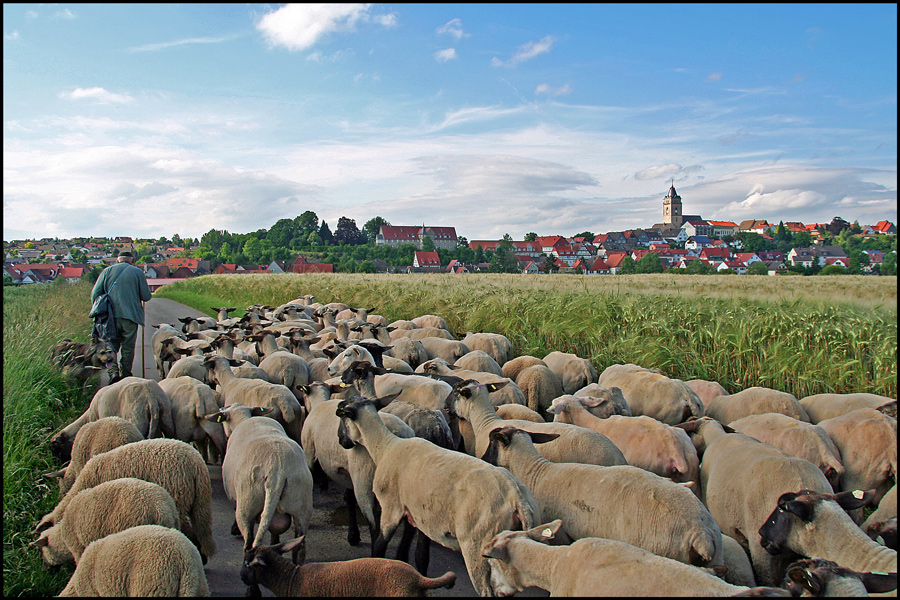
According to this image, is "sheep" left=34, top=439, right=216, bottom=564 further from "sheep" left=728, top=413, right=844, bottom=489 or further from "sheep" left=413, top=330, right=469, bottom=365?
"sheep" left=413, top=330, right=469, bottom=365

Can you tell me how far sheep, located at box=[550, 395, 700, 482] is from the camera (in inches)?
191

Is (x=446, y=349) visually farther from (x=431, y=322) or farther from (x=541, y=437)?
(x=541, y=437)

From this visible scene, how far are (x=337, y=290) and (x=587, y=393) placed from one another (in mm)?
17210

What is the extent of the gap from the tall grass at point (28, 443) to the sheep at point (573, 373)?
21.4 ft

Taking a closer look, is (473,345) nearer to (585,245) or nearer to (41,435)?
(41,435)

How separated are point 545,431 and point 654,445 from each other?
1.00 meters

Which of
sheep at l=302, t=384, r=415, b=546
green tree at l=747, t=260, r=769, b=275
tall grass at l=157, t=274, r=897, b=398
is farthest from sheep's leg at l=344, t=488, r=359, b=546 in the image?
green tree at l=747, t=260, r=769, b=275

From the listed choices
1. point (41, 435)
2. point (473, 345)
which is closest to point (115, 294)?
point (41, 435)

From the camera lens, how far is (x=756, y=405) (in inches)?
251

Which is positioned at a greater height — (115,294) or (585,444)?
(115,294)

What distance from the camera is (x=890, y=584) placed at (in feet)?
9.43

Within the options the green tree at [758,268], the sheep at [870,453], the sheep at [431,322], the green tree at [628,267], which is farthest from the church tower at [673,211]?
the sheep at [870,453]

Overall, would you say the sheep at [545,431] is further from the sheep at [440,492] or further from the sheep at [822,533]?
the sheep at [822,533]

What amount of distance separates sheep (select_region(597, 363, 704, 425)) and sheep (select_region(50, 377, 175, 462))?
567 centimetres
